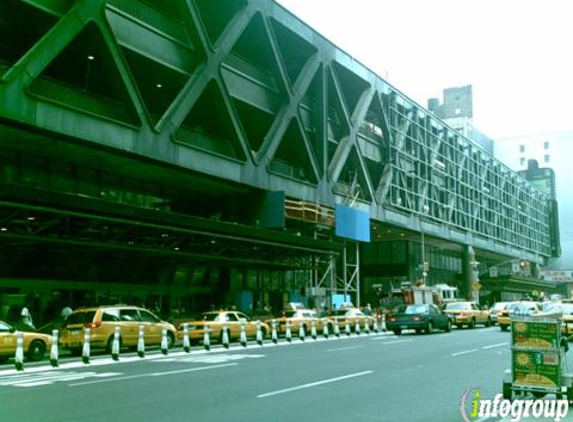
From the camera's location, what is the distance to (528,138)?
6063 inches

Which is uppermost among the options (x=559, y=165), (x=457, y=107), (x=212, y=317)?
(x=457, y=107)

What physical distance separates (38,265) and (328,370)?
2165cm

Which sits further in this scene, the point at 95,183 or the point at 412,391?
the point at 95,183

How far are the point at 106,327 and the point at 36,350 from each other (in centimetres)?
294

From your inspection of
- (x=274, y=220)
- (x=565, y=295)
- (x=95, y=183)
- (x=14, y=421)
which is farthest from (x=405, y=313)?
(x=565, y=295)

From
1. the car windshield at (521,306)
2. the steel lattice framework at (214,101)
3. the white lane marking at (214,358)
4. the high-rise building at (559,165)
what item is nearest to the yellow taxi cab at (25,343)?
the white lane marking at (214,358)

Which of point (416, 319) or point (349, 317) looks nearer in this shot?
point (416, 319)

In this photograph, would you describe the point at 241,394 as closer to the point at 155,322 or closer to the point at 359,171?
the point at 155,322

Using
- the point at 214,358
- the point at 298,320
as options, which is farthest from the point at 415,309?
the point at 214,358

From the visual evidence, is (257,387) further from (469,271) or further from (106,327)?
(469,271)

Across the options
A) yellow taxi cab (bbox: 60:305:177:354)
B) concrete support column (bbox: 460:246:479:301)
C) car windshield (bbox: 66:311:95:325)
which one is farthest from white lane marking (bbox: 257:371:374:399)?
concrete support column (bbox: 460:246:479:301)

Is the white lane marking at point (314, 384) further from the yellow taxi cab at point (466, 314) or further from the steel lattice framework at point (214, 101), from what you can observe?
the yellow taxi cab at point (466, 314)

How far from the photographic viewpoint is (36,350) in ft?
70.9

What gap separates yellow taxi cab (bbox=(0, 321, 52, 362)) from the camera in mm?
20531
